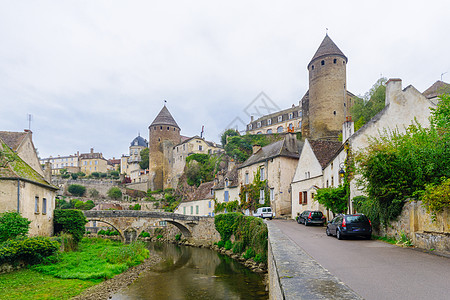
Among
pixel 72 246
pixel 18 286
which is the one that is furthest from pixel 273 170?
pixel 18 286

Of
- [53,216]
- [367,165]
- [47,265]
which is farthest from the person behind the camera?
[53,216]

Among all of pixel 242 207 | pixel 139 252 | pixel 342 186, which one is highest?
pixel 342 186

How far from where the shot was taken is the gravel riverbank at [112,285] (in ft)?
45.5

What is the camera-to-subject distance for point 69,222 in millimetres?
23234

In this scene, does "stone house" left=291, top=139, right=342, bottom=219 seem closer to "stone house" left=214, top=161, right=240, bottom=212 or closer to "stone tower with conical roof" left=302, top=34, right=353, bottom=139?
"stone house" left=214, top=161, right=240, bottom=212

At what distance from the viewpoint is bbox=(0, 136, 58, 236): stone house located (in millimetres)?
16875

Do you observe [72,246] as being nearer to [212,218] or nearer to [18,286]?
[18,286]

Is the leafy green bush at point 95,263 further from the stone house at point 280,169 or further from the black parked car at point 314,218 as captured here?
the stone house at point 280,169

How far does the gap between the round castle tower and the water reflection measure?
23867mm

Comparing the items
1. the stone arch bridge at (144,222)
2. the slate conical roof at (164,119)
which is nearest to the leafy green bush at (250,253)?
the stone arch bridge at (144,222)

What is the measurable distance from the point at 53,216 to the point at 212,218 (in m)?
14.1

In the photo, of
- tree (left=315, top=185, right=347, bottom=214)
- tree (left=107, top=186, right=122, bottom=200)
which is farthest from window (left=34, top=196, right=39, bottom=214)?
tree (left=107, top=186, right=122, bottom=200)

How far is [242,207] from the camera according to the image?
34625mm

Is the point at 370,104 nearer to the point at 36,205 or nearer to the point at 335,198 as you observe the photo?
the point at 335,198
